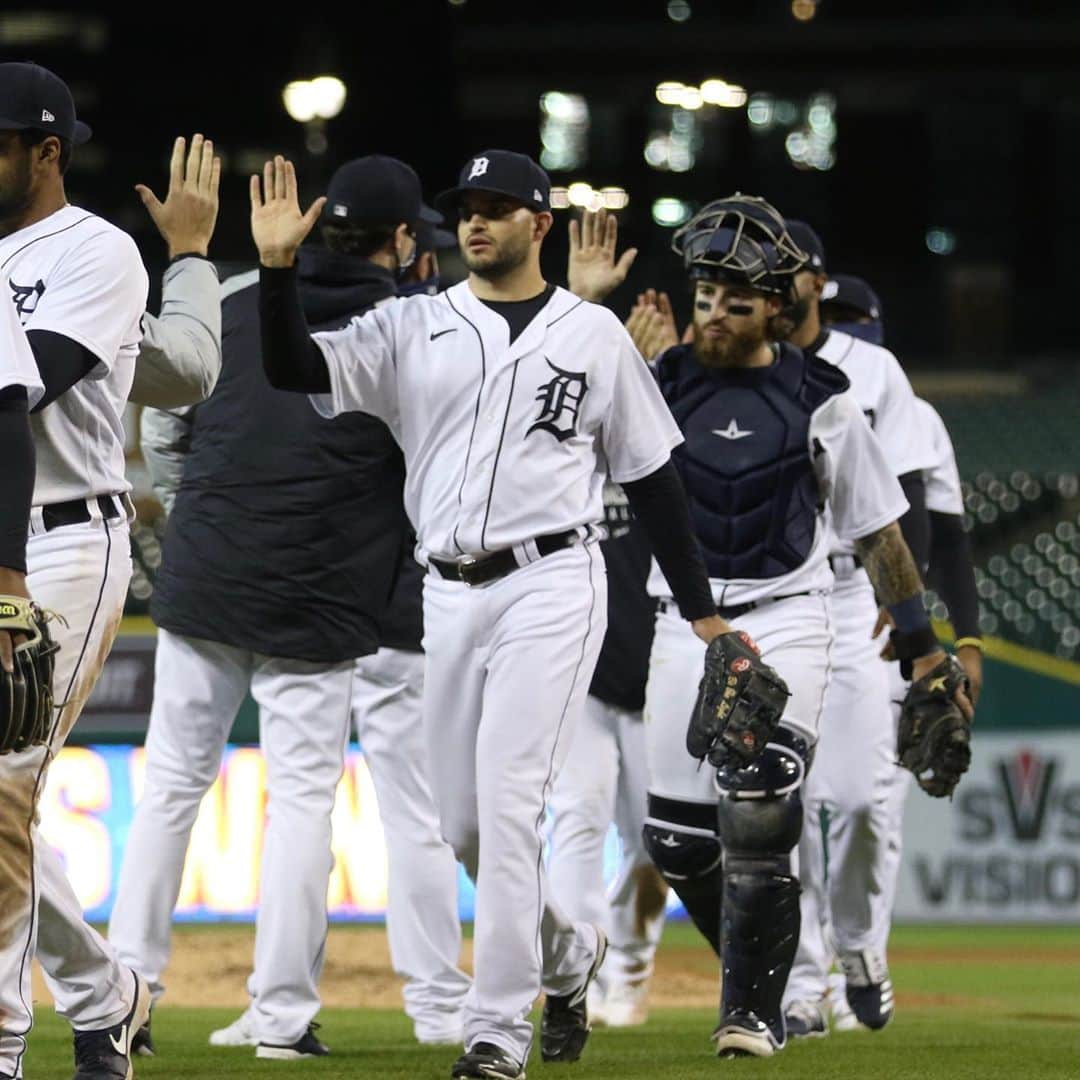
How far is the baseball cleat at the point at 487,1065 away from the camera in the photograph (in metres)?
4.18

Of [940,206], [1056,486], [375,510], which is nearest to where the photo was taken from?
[375,510]

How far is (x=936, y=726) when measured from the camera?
17.1 ft

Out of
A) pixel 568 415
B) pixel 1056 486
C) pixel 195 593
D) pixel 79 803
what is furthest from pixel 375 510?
pixel 1056 486

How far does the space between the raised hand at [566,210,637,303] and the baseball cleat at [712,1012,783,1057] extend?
1930 mm

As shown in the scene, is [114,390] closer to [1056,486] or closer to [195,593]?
[195,593]

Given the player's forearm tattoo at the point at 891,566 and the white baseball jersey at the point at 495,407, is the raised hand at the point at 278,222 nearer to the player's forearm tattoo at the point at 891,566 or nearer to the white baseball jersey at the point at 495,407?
the white baseball jersey at the point at 495,407

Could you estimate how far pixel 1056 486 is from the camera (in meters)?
14.9

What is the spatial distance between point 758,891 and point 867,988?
146 cm

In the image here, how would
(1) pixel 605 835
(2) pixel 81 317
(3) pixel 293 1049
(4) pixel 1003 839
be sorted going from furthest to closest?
(4) pixel 1003 839 < (1) pixel 605 835 < (3) pixel 293 1049 < (2) pixel 81 317

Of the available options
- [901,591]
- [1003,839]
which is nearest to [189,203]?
[901,591]

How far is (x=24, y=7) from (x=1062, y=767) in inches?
503

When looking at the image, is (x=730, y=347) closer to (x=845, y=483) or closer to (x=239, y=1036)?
(x=845, y=483)

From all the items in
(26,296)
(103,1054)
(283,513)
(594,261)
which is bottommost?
(103,1054)

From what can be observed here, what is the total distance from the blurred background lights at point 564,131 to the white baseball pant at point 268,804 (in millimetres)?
18431
